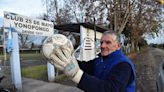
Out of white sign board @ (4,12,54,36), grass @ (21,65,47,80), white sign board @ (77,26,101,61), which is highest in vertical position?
white sign board @ (4,12,54,36)

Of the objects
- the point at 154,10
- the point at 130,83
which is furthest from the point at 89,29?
the point at 154,10

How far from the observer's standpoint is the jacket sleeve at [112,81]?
239 centimetres

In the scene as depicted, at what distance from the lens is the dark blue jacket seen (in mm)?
2408

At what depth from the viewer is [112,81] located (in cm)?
256

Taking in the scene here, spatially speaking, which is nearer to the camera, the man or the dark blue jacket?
the man

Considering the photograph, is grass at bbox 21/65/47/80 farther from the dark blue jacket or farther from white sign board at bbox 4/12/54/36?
the dark blue jacket

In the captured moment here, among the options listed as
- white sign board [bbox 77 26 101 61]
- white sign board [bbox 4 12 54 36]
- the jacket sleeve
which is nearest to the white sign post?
white sign board [bbox 4 12 54 36]

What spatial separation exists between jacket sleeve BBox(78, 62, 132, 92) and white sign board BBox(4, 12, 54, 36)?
7.75m

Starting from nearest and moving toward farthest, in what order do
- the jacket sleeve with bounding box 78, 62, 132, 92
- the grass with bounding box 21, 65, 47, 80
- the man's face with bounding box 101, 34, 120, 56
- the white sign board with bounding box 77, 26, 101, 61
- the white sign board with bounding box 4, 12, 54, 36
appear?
the jacket sleeve with bounding box 78, 62, 132, 92, the man's face with bounding box 101, 34, 120, 56, the white sign board with bounding box 4, 12, 54, 36, the white sign board with bounding box 77, 26, 101, 61, the grass with bounding box 21, 65, 47, 80

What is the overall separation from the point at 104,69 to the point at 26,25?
8576mm

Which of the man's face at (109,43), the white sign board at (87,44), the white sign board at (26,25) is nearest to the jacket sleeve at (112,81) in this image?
the man's face at (109,43)

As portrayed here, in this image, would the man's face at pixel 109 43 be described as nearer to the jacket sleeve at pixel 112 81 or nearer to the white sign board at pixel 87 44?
the jacket sleeve at pixel 112 81

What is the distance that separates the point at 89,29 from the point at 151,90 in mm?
5787

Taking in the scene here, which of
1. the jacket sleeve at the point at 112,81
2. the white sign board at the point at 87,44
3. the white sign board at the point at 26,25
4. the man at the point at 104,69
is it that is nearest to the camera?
the man at the point at 104,69
